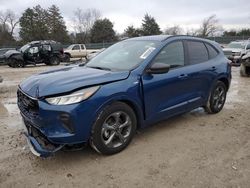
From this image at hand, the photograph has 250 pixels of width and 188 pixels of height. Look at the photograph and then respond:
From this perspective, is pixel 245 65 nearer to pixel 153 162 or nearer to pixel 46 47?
pixel 153 162

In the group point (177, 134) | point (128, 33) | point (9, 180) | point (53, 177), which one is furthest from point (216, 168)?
point (128, 33)

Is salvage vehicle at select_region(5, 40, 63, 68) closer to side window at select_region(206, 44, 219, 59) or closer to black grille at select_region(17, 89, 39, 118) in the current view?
side window at select_region(206, 44, 219, 59)

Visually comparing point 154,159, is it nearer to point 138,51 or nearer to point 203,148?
point 203,148

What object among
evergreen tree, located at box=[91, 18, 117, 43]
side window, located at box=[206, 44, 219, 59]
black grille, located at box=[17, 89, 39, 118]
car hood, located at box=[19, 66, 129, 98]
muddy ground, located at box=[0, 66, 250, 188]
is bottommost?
muddy ground, located at box=[0, 66, 250, 188]

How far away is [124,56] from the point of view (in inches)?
193

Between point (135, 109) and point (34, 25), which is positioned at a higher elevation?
point (34, 25)

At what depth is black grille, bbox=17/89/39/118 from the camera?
149 inches

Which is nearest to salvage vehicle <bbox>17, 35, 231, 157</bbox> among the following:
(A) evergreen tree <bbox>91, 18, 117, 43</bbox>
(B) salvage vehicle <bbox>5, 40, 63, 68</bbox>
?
(B) salvage vehicle <bbox>5, 40, 63, 68</bbox>

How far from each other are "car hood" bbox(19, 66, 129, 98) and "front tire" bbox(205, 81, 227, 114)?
2.51 m

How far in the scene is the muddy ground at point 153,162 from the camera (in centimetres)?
351

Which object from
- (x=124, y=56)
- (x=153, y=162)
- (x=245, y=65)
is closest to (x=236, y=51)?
(x=245, y=65)

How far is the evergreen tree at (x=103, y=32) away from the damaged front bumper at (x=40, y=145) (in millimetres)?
49861

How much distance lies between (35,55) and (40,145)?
1959cm

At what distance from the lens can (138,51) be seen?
4828mm
